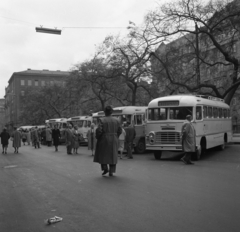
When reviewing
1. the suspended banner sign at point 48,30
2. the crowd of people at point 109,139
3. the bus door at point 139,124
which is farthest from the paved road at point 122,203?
the bus door at point 139,124

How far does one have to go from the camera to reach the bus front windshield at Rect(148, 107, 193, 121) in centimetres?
1464

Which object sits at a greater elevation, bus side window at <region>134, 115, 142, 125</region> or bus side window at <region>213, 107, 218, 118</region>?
bus side window at <region>213, 107, 218, 118</region>

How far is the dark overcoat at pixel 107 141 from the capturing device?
8.92 m

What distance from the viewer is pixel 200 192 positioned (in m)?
7.09

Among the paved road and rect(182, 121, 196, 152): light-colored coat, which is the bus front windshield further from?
the paved road

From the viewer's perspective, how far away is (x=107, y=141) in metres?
8.93

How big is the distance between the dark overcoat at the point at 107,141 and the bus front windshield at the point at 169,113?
6.28 meters

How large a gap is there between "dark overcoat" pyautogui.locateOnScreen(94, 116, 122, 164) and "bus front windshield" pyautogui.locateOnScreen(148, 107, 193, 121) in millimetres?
6276

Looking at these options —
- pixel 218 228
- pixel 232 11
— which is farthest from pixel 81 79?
pixel 218 228

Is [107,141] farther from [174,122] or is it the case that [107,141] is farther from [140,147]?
[140,147]

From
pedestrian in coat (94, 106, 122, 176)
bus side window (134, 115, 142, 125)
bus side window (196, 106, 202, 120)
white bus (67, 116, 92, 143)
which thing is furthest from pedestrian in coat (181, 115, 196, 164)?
white bus (67, 116, 92, 143)

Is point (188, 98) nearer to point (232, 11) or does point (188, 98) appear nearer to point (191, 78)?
point (232, 11)

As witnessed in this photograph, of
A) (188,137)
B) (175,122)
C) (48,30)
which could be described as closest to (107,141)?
(188,137)

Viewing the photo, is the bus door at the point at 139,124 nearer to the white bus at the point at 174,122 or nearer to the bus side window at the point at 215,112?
the white bus at the point at 174,122
